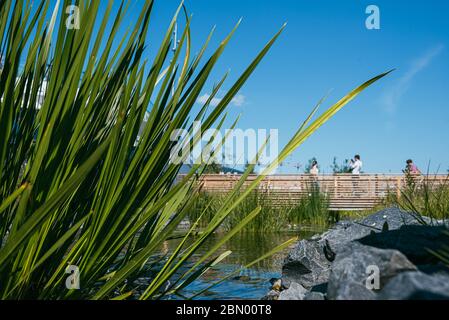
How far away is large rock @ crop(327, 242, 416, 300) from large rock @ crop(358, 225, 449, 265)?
0.24m

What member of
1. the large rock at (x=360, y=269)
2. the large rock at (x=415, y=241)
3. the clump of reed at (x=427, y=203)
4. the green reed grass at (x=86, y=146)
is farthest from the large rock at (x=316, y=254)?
the green reed grass at (x=86, y=146)

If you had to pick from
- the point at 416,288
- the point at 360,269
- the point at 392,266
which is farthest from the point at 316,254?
the point at 416,288

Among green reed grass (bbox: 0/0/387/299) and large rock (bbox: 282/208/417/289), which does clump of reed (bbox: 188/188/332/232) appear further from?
green reed grass (bbox: 0/0/387/299)

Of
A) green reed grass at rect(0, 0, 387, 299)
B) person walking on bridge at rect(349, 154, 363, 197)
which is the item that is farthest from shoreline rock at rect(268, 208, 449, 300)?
person walking on bridge at rect(349, 154, 363, 197)

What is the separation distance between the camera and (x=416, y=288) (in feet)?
3.69

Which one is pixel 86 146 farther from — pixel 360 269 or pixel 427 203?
pixel 427 203

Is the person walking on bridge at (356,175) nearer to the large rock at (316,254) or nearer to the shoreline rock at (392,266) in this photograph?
the large rock at (316,254)

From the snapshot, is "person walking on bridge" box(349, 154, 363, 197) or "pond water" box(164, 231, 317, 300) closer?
"pond water" box(164, 231, 317, 300)

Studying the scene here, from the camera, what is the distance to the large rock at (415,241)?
171 cm

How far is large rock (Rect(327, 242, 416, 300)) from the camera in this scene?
A: 132 cm

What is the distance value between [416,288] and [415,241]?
70 centimetres

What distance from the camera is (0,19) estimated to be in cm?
134
